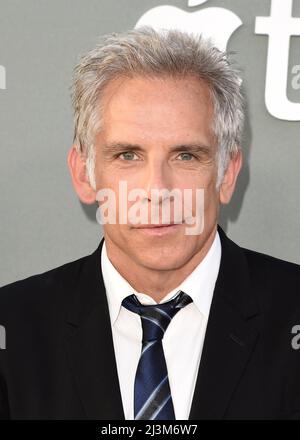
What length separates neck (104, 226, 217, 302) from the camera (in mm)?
2174

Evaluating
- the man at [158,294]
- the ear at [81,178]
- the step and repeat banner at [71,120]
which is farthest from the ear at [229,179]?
the step and repeat banner at [71,120]

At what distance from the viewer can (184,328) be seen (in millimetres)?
2170

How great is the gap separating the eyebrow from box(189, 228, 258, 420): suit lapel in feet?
1.18

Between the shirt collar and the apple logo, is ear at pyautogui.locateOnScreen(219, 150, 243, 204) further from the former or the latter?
the apple logo

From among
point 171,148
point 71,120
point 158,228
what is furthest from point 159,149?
point 71,120

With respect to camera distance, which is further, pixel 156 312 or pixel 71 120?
pixel 71 120

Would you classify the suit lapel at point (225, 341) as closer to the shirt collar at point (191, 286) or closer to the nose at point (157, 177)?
the shirt collar at point (191, 286)

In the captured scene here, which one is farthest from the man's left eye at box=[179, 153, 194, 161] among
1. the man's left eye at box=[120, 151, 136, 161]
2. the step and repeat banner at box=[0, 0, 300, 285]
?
the step and repeat banner at box=[0, 0, 300, 285]

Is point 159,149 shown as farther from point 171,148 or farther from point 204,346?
point 204,346

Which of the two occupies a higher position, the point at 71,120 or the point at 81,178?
the point at 71,120

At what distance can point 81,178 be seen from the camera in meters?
2.33

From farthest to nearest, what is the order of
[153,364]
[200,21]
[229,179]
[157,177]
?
[200,21] → [229,179] → [153,364] → [157,177]

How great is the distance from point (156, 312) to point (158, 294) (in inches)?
2.7

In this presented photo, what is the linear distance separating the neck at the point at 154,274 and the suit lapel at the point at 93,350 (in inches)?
4.0
